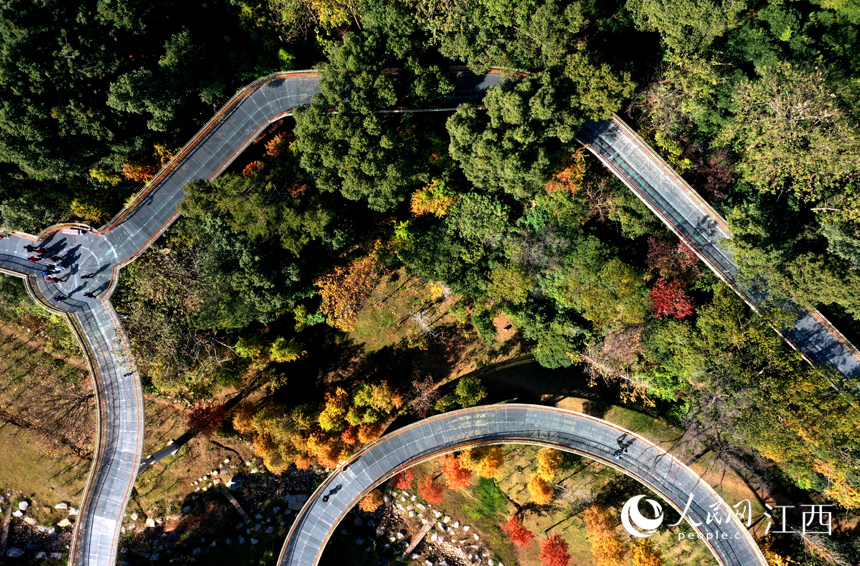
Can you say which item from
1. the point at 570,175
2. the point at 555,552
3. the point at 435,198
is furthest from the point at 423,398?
the point at 570,175

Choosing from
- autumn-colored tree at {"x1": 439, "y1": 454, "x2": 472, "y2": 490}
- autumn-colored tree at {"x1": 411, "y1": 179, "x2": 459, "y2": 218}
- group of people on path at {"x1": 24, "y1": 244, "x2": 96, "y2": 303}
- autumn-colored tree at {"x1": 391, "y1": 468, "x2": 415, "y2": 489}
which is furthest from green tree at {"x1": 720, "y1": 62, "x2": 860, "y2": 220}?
group of people on path at {"x1": 24, "y1": 244, "x2": 96, "y2": 303}

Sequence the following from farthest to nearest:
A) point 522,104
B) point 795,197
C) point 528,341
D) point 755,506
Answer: point 528,341
point 755,506
point 795,197
point 522,104

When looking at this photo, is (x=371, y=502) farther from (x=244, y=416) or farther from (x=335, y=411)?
(x=244, y=416)

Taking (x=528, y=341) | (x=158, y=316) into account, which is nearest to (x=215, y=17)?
(x=158, y=316)

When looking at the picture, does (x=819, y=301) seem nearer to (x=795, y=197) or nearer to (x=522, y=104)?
(x=795, y=197)

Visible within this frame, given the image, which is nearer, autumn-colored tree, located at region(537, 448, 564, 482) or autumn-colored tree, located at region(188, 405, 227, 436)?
autumn-colored tree, located at region(537, 448, 564, 482)

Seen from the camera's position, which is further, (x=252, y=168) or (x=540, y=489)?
(x=540, y=489)

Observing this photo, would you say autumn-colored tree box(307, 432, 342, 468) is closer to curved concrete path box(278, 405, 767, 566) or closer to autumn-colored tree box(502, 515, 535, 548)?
curved concrete path box(278, 405, 767, 566)
